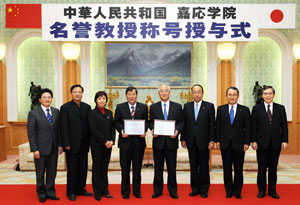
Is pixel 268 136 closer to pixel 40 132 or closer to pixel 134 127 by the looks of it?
pixel 134 127

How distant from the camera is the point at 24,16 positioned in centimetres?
543

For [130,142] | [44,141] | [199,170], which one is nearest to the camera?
[44,141]

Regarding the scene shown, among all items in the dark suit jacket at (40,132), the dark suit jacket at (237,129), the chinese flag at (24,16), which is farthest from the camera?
the chinese flag at (24,16)

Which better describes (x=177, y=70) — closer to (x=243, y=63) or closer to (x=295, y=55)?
(x=243, y=63)

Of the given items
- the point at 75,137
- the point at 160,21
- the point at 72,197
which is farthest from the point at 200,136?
the point at 160,21

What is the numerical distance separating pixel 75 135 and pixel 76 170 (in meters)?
0.49

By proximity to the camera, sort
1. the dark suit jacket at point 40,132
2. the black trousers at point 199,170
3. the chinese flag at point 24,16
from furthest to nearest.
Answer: the chinese flag at point 24,16 < the black trousers at point 199,170 < the dark suit jacket at point 40,132

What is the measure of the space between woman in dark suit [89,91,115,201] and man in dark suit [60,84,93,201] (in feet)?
0.48

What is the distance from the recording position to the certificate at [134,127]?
4152 millimetres

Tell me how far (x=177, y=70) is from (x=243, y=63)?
1.75 metres

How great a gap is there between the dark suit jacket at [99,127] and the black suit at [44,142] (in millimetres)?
494

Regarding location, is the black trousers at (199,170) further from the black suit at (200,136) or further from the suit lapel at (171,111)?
the suit lapel at (171,111)

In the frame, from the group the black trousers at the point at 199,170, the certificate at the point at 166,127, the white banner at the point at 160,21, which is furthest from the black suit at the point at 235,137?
the white banner at the point at 160,21

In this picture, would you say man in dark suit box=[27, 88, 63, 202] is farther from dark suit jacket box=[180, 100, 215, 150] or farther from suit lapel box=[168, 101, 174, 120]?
dark suit jacket box=[180, 100, 215, 150]
